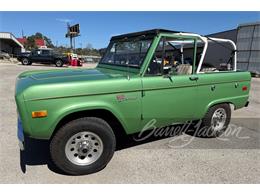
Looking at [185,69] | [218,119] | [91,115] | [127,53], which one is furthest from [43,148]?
[218,119]

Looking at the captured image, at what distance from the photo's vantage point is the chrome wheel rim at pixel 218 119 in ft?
15.8

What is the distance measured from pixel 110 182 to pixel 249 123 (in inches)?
167

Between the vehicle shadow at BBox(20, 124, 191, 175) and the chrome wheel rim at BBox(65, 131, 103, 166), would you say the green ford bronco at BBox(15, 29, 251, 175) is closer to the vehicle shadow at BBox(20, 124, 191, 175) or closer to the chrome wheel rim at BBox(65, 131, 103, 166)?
the chrome wheel rim at BBox(65, 131, 103, 166)

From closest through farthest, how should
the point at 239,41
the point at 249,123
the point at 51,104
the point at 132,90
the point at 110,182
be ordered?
the point at 51,104, the point at 110,182, the point at 132,90, the point at 249,123, the point at 239,41

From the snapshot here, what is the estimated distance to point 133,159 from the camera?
12.6 ft

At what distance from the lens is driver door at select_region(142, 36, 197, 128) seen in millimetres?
3654

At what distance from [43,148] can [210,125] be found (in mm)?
3130

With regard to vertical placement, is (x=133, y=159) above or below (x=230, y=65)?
below

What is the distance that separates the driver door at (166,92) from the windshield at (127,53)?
0.25m

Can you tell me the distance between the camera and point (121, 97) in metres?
3.39

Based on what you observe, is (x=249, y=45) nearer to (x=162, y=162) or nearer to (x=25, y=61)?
(x=162, y=162)

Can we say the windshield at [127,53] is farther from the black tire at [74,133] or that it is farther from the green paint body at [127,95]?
the black tire at [74,133]
